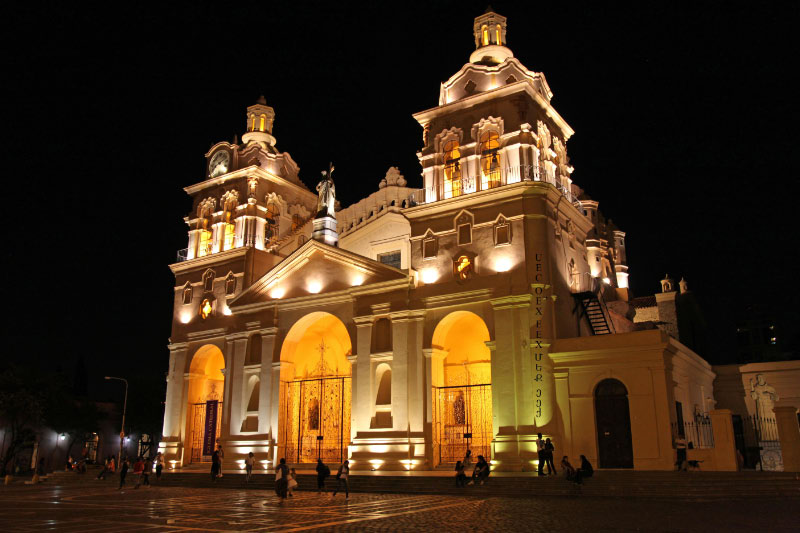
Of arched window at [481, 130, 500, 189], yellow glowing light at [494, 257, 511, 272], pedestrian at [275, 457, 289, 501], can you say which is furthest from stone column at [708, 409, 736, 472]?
pedestrian at [275, 457, 289, 501]

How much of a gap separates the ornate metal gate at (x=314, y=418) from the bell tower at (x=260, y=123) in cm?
1493

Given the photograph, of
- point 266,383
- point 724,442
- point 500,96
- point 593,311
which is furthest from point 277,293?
point 724,442

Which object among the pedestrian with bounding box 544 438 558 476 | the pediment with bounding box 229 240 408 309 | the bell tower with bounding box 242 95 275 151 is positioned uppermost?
the bell tower with bounding box 242 95 275 151

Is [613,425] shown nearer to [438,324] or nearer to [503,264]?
[503,264]

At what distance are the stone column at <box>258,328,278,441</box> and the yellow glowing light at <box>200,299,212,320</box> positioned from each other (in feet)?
17.7

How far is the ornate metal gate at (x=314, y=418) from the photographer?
31547 millimetres

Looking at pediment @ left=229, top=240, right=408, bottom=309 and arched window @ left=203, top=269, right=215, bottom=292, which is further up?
arched window @ left=203, top=269, right=215, bottom=292

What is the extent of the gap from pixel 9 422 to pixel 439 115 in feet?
125

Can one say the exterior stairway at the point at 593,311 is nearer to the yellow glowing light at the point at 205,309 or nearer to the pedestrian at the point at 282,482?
the pedestrian at the point at 282,482

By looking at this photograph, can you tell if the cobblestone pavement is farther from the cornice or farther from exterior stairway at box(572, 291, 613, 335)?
the cornice

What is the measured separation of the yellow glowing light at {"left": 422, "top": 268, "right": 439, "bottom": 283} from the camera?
28666 mm

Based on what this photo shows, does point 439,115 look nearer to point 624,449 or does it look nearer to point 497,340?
point 497,340

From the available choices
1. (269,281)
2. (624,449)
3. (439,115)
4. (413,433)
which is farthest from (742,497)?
(269,281)

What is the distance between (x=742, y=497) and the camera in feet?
58.3
